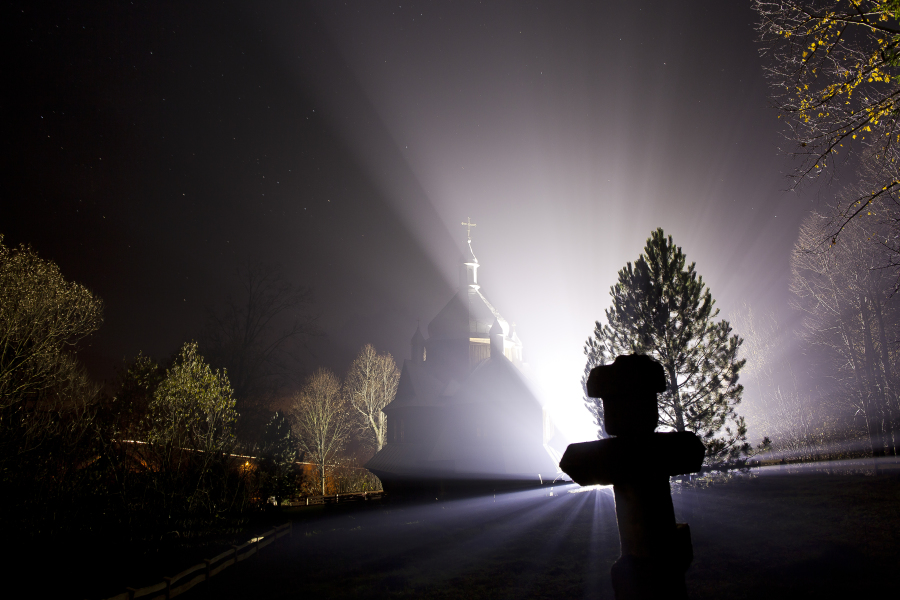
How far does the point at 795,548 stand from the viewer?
1169 cm

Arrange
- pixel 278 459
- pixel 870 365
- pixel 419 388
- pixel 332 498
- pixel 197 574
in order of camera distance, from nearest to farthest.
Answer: pixel 197 574, pixel 870 365, pixel 332 498, pixel 278 459, pixel 419 388

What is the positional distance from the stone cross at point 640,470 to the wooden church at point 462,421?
2933 cm

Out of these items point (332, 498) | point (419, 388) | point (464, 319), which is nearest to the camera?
point (332, 498)

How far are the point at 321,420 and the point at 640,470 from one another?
40.8 m

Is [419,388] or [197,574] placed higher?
[419,388]

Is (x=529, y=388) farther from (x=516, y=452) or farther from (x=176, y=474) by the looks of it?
(x=176, y=474)

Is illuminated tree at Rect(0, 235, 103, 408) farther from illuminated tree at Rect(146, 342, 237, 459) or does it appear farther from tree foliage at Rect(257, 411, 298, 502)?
tree foliage at Rect(257, 411, 298, 502)

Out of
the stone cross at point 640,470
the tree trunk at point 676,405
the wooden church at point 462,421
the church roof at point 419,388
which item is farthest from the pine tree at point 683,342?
the church roof at point 419,388

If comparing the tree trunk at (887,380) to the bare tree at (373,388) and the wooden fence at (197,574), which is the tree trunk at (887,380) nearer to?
the wooden fence at (197,574)

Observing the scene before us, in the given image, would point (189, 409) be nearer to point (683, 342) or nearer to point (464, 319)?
point (683, 342)

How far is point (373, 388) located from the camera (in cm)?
4469

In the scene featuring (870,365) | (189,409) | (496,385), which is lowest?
(189,409)

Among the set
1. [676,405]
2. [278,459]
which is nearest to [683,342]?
[676,405]

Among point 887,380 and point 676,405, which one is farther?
point 887,380
